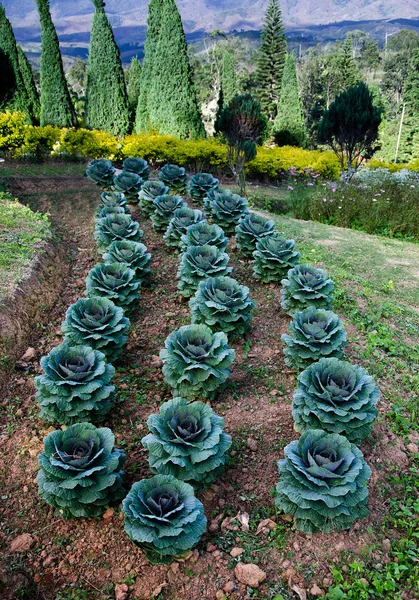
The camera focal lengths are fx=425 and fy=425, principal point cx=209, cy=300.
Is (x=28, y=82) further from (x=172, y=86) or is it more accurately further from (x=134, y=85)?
(x=172, y=86)

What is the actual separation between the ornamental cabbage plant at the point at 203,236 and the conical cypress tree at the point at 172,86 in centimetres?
939

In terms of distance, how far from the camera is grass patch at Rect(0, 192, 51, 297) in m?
4.48

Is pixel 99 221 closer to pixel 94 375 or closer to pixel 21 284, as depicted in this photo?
pixel 21 284

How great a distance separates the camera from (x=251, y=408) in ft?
10.7

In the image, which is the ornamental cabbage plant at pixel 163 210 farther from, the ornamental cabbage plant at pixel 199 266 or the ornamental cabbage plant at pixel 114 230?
the ornamental cabbage plant at pixel 199 266

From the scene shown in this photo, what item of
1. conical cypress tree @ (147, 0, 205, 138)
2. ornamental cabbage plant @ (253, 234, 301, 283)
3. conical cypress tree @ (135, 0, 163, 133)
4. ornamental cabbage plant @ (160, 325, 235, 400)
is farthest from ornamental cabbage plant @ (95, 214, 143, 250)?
conical cypress tree @ (135, 0, 163, 133)

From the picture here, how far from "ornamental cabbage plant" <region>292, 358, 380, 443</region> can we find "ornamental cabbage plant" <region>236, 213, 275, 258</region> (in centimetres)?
276

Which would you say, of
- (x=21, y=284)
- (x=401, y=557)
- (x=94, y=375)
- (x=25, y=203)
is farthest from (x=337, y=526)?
(x=25, y=203)

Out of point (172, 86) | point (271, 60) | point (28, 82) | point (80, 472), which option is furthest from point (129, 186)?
point (271, 60)

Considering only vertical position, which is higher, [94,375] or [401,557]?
[94,375]

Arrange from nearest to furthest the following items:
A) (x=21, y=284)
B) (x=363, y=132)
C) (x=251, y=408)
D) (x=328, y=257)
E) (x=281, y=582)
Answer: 1. (x=281, y=582)
2. (x=251, y=408)
3. (x=21, y=284)
4. (x=328, y=257)
5. (x=363, y=132)

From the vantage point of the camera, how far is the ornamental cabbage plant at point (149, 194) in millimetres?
6617

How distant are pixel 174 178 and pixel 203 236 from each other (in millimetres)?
3259

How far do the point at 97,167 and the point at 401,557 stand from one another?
746 centimetres
